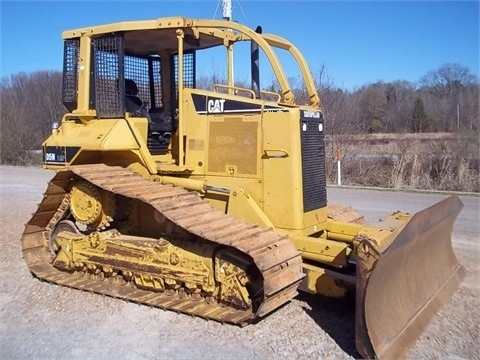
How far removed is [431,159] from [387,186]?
1.73 m

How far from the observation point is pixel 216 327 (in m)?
4.84

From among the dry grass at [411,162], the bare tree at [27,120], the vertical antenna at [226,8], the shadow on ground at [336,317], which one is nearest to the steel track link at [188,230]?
the shadow on ground at [336,317]

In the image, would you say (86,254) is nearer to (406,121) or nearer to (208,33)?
(208,33)

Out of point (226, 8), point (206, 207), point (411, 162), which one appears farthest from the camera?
point (411, 162)

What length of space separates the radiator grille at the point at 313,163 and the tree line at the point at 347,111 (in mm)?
4781

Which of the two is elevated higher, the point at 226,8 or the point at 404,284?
the point at 226,8

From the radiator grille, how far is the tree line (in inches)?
188

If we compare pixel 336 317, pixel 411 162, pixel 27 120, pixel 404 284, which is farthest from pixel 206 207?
pixel 27 120

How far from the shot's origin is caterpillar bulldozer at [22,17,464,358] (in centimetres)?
480

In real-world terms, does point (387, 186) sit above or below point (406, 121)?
below

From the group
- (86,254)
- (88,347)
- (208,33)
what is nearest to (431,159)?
(208,33)

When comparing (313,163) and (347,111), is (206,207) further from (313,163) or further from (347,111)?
(347,111)

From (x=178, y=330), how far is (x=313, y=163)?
7.46ft

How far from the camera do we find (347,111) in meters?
20.0
